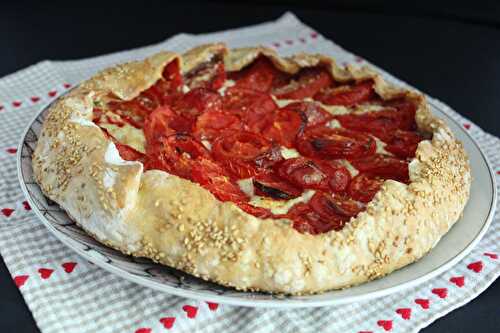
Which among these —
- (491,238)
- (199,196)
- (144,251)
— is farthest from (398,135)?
(144,251)

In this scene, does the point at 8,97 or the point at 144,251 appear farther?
the point at 8,97

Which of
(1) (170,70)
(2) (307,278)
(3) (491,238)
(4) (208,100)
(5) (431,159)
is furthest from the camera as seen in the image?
(1) (170,70)

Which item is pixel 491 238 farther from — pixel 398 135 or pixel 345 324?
pixel 345 324

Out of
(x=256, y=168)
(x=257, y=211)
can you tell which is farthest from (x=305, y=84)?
(x=257, y=211)

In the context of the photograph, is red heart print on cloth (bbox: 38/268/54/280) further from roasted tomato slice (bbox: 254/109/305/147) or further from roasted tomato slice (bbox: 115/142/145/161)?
roasted tomato slice (bbox: 254/109/305/147)

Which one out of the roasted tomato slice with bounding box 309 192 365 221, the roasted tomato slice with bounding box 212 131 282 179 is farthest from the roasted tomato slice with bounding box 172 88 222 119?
the roasted tomato slice with bounding box 309 192 365 221

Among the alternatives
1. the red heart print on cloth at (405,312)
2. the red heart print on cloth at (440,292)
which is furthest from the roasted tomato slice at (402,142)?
the red heart print on cloth at (405,312)

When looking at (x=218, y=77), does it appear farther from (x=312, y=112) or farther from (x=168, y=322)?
(x=168, y=322)
